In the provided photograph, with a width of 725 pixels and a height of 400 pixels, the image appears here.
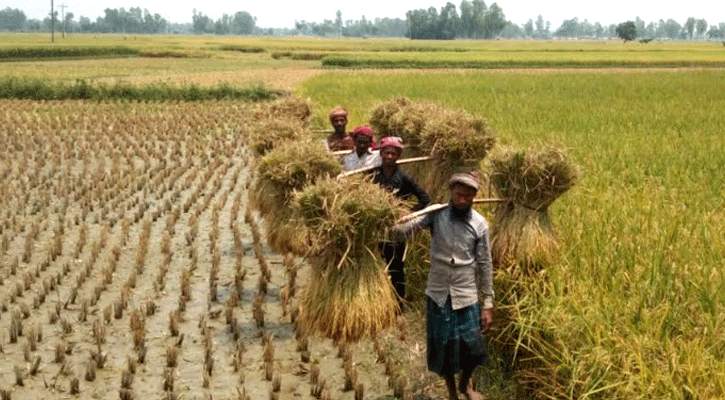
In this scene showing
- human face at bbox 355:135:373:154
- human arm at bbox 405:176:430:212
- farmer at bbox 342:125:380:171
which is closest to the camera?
human arm at bbox 405:176:430:212

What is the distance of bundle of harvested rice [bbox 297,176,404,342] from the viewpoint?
4977mm

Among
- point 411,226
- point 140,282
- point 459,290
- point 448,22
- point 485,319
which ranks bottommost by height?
point 140,282

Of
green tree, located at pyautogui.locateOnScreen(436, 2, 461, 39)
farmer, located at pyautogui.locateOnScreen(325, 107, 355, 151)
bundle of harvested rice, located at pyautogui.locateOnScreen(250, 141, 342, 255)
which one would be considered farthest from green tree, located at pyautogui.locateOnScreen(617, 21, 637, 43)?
bundle of harvested rice, located at pyautogui.locateOnScreen(250, 141, 342, 255)

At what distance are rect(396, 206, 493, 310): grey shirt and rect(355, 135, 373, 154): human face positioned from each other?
2.24 meters

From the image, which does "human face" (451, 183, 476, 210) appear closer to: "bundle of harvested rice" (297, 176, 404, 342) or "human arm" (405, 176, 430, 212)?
"bundle of harvested rice" (297, 176, 404, 342)

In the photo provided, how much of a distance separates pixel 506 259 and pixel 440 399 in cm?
101

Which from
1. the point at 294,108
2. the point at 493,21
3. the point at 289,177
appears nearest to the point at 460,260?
the point at 289,177

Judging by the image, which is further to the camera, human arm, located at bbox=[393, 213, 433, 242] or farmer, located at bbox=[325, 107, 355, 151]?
farmer, located at bbox=[325, 107, 355, 151]

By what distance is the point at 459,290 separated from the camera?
4730mm

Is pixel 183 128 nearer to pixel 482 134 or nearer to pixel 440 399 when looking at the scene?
pixel 482 134

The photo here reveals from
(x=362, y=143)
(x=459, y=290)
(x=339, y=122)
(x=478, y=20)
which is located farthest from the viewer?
(x=478, y=20)

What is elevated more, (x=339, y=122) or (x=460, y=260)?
(x=339, y=122)

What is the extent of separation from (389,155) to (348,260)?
1.25 meters

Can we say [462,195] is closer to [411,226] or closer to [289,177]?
[411,226]
